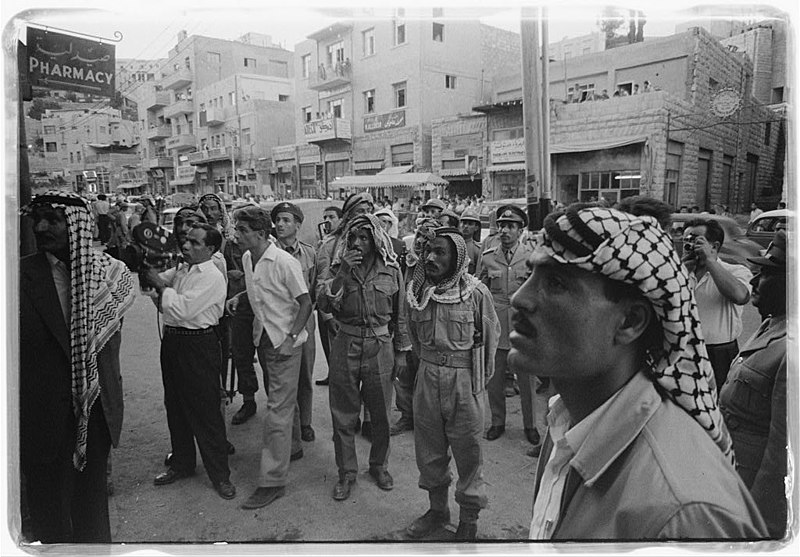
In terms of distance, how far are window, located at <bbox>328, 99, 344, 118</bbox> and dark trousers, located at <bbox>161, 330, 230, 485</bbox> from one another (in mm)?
1416

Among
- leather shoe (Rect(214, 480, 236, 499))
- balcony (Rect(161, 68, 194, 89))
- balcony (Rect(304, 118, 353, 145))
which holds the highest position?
balcony (Rect(161, 68, 194, 89))

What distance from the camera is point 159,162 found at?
2.84 m

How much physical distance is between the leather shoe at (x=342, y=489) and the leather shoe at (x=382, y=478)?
0.49 ft

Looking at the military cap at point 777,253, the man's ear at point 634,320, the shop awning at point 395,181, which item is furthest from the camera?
the shop awning at point 395,181

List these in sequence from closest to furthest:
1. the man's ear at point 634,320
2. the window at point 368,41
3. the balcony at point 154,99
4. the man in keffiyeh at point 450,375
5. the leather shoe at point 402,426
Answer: the man's ear at point 634,320 < the window at point 368,41 < the balcony at point 154,99 < the man in keffiyeh at point 450,375 < the leather shoe at point 402,426

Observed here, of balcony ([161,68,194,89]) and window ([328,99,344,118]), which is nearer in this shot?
balcony ([161,68,194,89])

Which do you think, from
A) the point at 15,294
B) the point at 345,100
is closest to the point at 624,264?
the point at 15,294

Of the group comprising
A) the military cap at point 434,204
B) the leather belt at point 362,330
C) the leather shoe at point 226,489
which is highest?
the military cap at point 434,204

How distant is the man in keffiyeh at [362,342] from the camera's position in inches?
117

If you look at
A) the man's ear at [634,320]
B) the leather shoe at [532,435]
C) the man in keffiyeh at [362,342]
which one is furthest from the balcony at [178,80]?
the leather shoe at [532,435]

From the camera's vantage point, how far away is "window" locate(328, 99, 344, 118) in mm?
2670

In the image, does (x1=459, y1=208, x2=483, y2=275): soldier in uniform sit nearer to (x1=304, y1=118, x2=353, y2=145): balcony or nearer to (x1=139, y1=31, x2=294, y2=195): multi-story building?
(x1=304, y1=118, x2=353, y2=145): balcony

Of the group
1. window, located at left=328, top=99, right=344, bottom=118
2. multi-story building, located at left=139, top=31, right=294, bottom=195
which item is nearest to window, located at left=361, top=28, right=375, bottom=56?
multi-story building, located at left=139, top=31, right=294, bottom=195

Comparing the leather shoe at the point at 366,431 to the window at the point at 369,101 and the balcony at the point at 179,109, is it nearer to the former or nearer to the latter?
the window at the point at 369,101
